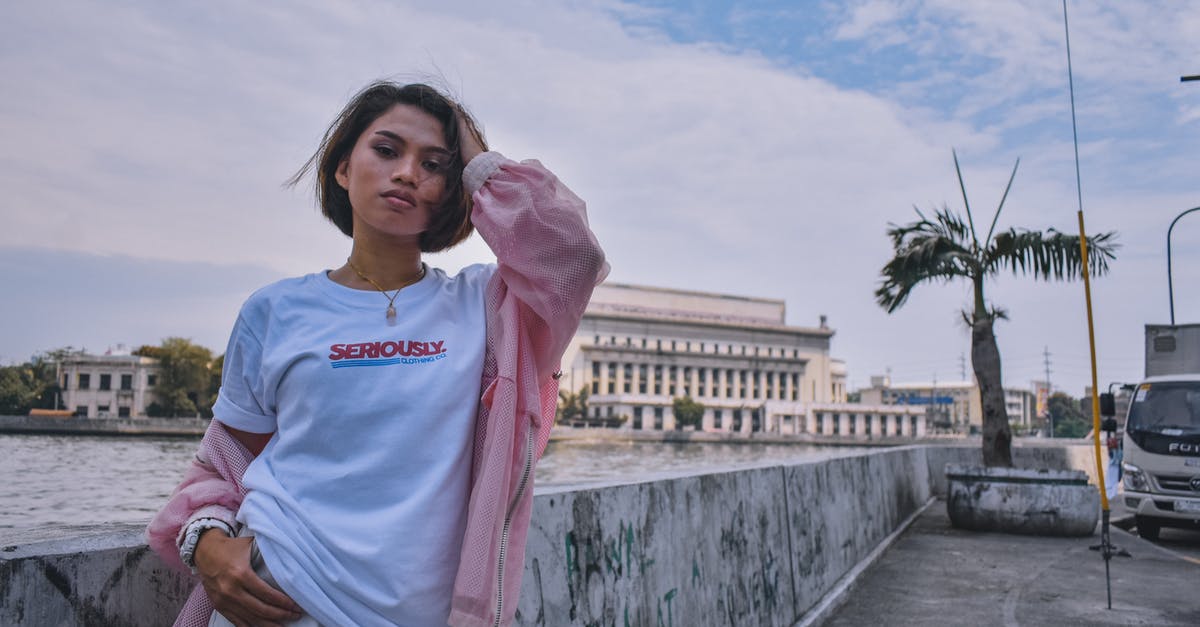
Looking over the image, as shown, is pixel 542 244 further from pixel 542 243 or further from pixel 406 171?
pixel 406 171

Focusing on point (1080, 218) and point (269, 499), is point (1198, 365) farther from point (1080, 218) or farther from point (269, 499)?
point (269, 499)

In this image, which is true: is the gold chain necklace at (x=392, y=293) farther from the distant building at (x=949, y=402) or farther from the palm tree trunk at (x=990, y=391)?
the distant building at (x=949, y=402)

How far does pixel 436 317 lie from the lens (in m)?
1.75

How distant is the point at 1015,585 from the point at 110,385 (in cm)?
8764

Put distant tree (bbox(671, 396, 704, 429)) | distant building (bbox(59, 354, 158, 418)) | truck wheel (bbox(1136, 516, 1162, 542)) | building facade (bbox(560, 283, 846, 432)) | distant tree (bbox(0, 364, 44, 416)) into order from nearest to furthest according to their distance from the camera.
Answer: truck wheel (bbox(1136, 516, 1162, 542)) < distant tree (bbox(0, 364, 44, 416)) < distant building (bbox(59, 354, 158, 418)) < distant tree (bbox(671, 396, 704, 429)) < building facade (bbox(560, 283, 846, 432))

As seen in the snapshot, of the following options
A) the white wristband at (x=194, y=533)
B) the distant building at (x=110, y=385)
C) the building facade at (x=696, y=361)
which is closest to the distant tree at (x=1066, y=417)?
the building facade at (x=696, y=361)

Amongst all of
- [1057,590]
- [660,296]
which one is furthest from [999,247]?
[660,296]

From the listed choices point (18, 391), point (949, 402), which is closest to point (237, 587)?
point (18, 391)

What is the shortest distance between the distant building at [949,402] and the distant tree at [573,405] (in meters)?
51.0

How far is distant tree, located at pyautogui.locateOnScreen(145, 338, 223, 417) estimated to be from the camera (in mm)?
78188

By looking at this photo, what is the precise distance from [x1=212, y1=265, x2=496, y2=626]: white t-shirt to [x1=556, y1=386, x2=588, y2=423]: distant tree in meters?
104

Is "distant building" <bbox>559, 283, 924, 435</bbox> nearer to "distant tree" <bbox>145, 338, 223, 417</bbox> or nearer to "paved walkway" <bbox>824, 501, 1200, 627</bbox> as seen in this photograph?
"distant tree" <bbox>145, 338, 223, 417</bbox>

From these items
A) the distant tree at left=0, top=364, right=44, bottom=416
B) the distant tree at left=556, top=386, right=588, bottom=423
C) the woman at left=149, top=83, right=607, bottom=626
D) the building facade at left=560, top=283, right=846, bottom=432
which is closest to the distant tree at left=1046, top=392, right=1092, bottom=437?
the building facade at left=560, top=283, right=846, bottom=432

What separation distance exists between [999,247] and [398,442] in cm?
1287
